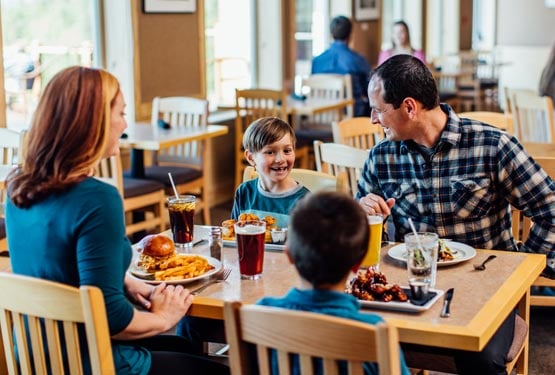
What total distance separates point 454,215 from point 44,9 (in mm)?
3791

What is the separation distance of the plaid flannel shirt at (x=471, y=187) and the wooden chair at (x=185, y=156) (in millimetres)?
2703

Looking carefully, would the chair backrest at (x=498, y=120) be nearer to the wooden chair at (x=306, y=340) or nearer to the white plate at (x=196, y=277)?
the white plate at (x=196, y=277)

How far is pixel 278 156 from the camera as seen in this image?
2.85 metres

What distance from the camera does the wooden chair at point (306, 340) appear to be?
1480 mm

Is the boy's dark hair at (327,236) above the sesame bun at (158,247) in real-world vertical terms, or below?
above

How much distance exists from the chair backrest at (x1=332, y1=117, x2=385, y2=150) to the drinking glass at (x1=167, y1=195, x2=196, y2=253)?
160 centimetres

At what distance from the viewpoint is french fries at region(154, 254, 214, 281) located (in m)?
2.19

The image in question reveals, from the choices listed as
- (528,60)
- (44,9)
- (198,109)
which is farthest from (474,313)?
(528,60)

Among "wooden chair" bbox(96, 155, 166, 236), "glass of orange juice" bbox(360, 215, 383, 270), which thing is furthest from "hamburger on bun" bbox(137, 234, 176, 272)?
"wooden chair" bbox(96, 155, 166, 236)

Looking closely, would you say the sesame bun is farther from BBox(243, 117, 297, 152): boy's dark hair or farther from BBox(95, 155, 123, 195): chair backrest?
BBox(95, 155, 123, 195): chair backrest

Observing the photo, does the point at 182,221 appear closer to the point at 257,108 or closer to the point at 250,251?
the point at 250,251

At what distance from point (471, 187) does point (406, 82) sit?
36 centimetres

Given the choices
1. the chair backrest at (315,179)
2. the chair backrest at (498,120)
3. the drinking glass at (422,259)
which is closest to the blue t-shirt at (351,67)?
the chair backrest at (498,120)

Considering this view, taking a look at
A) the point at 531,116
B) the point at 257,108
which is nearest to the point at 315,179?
the point at 531,116
